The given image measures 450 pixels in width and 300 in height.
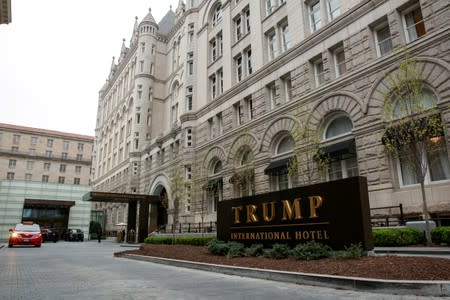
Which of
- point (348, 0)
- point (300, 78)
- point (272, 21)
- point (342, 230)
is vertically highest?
point (272, 21)

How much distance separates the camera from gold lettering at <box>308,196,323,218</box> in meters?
10.4

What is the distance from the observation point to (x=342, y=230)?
955 cm

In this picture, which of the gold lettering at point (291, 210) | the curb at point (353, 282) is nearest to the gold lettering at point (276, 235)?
the gold lettering at point (291, 210)

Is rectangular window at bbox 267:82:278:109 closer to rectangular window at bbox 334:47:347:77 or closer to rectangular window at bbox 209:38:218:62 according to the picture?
rectangular window at bbox 334:47:347:77

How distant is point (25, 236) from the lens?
85.4ft

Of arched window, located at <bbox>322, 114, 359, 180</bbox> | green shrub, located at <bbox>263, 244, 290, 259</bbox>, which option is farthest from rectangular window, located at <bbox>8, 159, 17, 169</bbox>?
green shrub, located at <bbox>263, 244, 290, 259</bbox>

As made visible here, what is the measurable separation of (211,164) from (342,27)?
54.7 feet

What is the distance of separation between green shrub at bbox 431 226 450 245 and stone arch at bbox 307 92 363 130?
8267 mm

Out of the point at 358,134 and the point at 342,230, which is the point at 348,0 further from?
the point at 342,230

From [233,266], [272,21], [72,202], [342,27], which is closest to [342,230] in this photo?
[233,266]

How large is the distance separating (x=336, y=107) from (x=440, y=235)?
33.4 feet

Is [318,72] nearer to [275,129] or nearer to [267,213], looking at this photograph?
[275,129]

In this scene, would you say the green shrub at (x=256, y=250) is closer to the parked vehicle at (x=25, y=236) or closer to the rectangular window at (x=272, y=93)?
the rectangular window at (x=272, y=93)

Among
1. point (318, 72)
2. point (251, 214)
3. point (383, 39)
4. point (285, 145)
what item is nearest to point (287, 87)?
point (318, 72)
